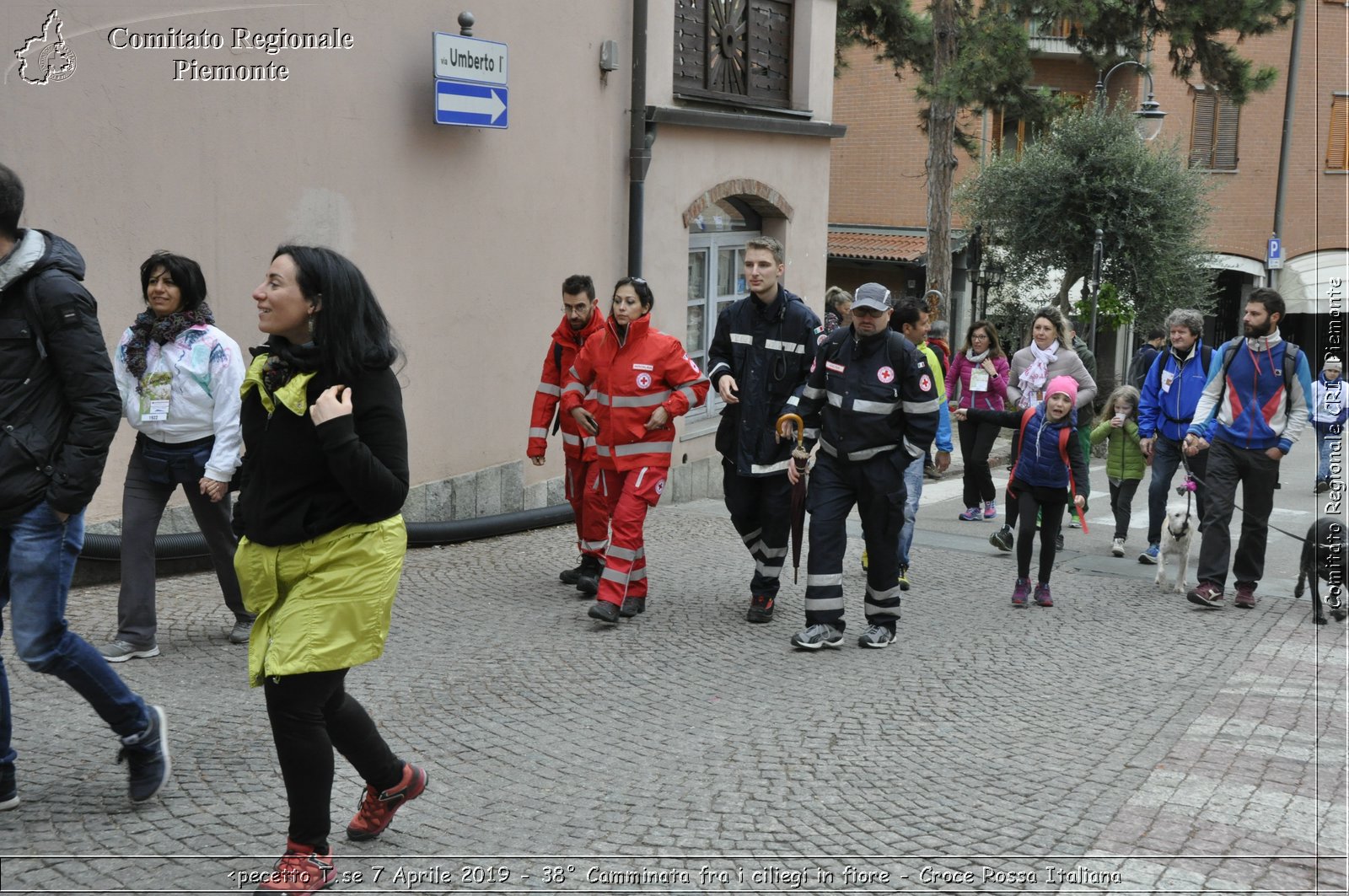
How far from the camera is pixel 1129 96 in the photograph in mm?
30297

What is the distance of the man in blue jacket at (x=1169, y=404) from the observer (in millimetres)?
10031

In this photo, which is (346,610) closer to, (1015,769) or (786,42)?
(1015,769)

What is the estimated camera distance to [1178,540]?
30.4 feet

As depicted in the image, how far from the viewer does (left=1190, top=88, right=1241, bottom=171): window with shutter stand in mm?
31438

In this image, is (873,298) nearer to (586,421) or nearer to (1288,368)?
(586,421)

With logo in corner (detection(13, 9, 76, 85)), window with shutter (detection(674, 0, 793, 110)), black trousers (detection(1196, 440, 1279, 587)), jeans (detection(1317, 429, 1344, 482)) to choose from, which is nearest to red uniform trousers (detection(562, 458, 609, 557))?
logo in corner (detection(13, 9, 76, 85))

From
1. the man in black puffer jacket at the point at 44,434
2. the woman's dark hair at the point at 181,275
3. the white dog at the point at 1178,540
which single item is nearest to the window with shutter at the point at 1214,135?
the white dog at the point at 1178,540

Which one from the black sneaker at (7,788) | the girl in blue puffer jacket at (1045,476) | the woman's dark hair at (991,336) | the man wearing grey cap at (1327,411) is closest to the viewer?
the black sneaker at (7,788)

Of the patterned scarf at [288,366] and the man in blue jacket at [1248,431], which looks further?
the man in blue jacket at [1248,431]

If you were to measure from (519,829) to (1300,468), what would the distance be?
17573 millimetres

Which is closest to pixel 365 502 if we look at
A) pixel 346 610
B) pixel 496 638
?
pixel 346 610

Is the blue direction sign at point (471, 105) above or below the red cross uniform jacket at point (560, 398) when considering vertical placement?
above

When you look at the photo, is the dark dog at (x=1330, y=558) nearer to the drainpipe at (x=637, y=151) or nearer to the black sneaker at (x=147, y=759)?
the drainpipe at (x=637, y=151)

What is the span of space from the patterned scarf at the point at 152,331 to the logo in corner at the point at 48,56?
6.49 ft
